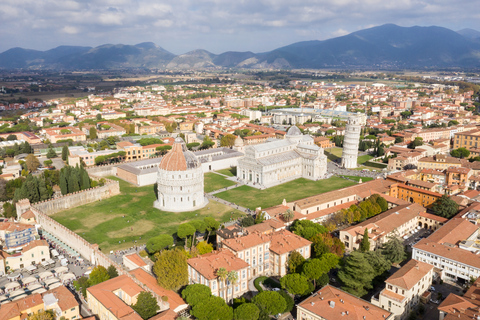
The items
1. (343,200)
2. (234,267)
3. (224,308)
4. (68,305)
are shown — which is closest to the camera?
(224,308)

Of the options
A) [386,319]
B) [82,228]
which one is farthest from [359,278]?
[82,228]

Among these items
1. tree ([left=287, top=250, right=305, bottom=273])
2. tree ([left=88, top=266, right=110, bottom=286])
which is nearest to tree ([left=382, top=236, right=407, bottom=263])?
tree ([left=287, top=250, right=305, bottom=273])

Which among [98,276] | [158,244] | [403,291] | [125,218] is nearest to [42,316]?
[98,276]

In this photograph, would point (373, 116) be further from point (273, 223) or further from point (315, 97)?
point (273, 223)

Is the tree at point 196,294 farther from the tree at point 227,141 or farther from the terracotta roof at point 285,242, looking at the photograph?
the tree at point 227,141

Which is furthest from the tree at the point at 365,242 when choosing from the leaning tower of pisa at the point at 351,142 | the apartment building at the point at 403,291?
the leaning tower of pisa at the point at 351,142

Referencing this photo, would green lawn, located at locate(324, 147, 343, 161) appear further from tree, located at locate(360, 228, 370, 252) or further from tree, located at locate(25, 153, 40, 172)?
tree, located at locate(25, 153, 40, 172)
